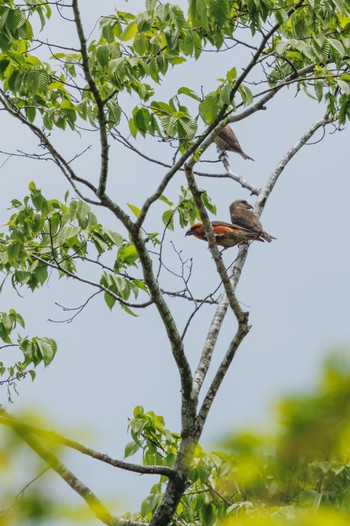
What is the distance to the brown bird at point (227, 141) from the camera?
410 inches

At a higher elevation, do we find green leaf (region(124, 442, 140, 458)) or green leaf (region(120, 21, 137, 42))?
green leaf (region(120, 21, 137, 42))

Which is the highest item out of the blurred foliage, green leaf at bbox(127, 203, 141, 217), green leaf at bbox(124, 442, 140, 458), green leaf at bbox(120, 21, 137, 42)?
green leaf at bbox(120, 21, 137, 42)

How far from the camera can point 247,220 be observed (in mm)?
8742

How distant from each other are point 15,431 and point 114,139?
409 centimetres

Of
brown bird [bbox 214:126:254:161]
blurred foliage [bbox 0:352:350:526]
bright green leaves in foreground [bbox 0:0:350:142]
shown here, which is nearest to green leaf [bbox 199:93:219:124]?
bright green leaves in foreground [bbox 0:0:350:142]

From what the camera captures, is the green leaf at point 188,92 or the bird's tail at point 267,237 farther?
the bird's tail at point 267,237

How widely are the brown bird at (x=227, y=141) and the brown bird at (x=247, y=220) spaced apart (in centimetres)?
101

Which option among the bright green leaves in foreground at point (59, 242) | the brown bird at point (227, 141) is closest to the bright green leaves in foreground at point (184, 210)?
the bright green leaves in foreground at point (59, 242)

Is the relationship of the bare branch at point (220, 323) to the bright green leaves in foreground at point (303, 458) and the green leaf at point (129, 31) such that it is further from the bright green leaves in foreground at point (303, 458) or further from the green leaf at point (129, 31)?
the bright green leaves in foreground at point (303, 458)

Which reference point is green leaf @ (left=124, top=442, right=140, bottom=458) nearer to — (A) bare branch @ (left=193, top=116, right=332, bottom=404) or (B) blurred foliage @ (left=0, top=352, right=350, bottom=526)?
(A) bare branch @ (left=193, top=116, right=332, bottom=404)

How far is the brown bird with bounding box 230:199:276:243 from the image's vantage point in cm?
838

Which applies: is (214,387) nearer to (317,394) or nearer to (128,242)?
(128,242)

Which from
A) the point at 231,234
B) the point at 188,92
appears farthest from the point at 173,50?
the point at 231,234

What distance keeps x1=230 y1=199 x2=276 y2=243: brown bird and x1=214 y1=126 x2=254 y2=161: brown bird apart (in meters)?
1.01
